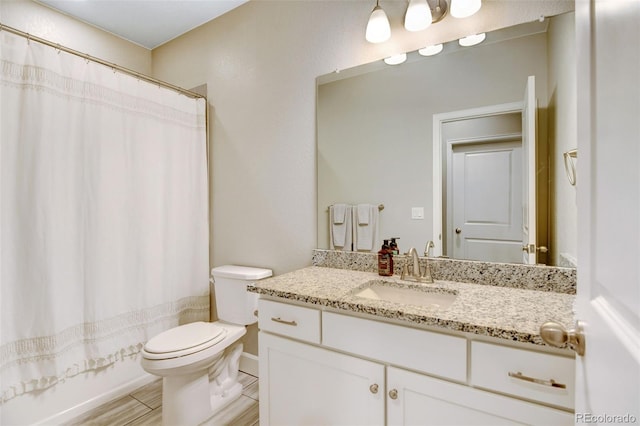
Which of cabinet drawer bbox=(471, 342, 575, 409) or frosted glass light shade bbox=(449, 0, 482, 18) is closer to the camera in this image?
cabinet drawer bbox=(471, 342, 575, 409)

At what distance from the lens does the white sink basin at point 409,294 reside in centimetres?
133

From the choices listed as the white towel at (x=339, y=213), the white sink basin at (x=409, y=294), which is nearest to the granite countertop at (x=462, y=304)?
the white sink basin at (x=409, y=294)

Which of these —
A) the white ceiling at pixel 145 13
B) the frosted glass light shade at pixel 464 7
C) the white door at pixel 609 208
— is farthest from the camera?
the white ceiling at pixel 145 13

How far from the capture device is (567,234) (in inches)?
47.7

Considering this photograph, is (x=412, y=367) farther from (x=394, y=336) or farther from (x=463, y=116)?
(x=463, y=116)

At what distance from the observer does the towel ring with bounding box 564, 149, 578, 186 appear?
1.13 m

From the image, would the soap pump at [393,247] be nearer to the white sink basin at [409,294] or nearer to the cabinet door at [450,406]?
the white sink basin at [409,294]

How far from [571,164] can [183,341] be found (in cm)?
194

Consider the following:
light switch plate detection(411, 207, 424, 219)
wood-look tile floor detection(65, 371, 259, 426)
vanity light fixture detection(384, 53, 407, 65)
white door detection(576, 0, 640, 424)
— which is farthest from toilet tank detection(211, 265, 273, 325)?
white door detection(576, 0, 640, 424)

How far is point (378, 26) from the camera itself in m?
1.55

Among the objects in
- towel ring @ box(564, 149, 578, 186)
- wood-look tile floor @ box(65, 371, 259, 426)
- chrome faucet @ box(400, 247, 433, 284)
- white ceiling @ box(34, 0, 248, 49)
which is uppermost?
white ceiling @ box(34, 0, 248, 49)

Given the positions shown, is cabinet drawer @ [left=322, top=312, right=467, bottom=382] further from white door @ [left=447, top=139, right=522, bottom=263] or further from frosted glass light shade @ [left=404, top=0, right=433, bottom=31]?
frosted glass light shade @ [left=404, top=0, right=433, bottom=31]

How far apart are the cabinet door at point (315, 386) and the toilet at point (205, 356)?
0.44 m

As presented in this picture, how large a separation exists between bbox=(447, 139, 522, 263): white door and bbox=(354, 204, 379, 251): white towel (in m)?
0.40
